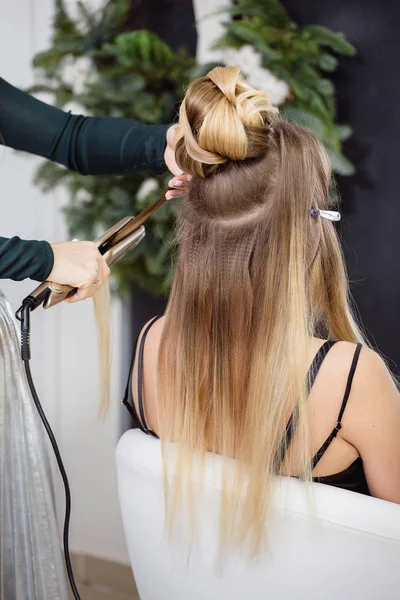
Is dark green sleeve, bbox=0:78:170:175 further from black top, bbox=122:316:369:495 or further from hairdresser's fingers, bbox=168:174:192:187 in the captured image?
black top, bbox=122:316:369:495

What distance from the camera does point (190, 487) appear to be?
92cm

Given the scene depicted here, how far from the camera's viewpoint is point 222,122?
895mm

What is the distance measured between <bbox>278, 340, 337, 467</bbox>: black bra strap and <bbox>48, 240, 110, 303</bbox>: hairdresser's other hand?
0.34 metres

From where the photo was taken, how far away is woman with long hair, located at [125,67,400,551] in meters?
0.91

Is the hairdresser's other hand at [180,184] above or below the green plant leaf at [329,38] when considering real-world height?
below

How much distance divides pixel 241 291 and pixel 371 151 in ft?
3.49

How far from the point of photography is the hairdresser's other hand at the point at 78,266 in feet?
3.07

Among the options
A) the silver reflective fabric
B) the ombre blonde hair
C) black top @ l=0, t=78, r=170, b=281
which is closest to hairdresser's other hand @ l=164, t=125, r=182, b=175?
black top @ l=0, t=78, r=170, b=281

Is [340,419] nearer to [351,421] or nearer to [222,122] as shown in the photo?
[351,421]

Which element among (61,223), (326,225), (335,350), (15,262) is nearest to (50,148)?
(15,262)

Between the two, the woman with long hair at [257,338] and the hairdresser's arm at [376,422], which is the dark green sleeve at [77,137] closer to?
the woman with long hair at [257,338]

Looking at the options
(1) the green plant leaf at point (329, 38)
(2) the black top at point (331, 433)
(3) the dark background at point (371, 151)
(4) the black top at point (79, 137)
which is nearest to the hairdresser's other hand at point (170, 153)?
(4) the black top at point (79, 137)

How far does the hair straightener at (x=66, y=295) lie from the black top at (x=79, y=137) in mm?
145

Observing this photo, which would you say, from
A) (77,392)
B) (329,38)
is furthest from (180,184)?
(77,392)
